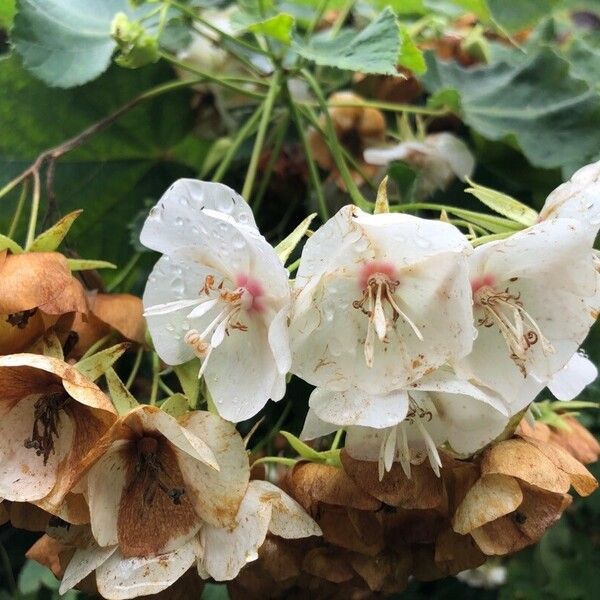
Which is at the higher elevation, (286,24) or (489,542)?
(286,24)

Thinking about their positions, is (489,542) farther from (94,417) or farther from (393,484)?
(94,417)

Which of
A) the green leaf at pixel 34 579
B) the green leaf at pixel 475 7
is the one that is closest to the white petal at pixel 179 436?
the green leaf at pixel 34 579

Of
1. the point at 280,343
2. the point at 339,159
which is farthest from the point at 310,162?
the point at 280,343

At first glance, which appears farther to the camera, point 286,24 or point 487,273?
point 286,24

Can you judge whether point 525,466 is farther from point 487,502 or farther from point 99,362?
point 99,362

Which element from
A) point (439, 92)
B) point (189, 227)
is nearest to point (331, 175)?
point (439, 92)

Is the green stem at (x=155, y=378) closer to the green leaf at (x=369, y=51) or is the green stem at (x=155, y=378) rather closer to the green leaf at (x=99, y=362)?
the green leaf at (x=99, y=362)
